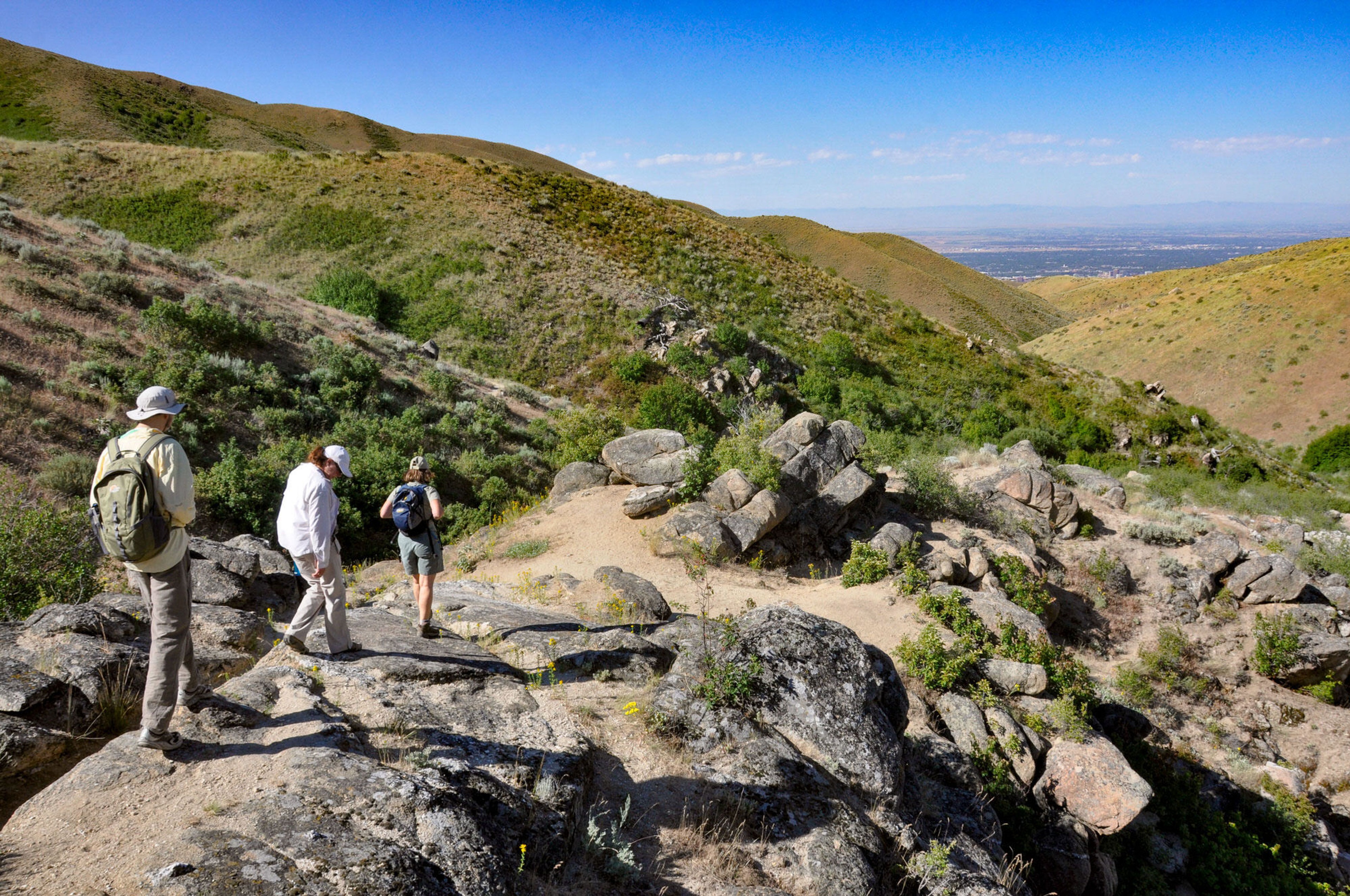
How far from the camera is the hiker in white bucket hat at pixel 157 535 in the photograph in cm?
405

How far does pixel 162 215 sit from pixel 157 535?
34586 millimetres

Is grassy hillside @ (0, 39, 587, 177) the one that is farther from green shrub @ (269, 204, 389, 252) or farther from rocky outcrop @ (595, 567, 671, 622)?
rocky outcrop @ (595, 567, 671, 622)

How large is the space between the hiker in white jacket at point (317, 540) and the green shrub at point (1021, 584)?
10.2 meters

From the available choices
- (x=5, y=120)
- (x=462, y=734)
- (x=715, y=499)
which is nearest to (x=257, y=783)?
(x=462, y=734)

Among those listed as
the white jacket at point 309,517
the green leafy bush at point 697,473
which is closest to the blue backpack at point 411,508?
the white jacket at point 309,517

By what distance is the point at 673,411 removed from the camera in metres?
21.1

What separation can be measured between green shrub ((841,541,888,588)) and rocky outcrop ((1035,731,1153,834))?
4128mm

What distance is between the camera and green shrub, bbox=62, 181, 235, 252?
28609mm

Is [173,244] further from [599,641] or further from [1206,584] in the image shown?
[1206,584]

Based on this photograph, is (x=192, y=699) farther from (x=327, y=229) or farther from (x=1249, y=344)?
(x=1249, y=344)

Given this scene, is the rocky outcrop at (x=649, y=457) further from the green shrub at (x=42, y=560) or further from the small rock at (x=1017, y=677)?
the green shrub at (x=42, y=560)

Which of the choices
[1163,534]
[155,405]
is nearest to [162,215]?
[155,405]

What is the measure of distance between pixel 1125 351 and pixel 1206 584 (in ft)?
158

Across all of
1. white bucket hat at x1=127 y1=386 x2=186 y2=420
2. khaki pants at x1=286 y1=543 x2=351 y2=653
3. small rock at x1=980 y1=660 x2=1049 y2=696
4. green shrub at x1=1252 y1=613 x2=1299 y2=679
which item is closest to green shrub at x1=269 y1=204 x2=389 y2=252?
khaki pants at x1=286 y1=543 x2=351 y2=653
